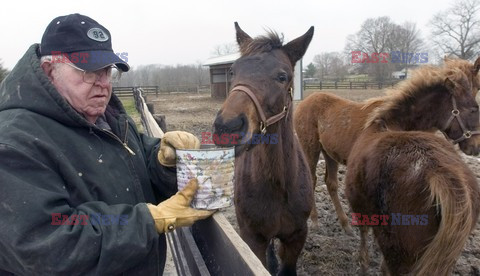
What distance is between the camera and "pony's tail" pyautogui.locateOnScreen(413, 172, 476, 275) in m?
1.99

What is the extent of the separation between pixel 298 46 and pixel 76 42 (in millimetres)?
1763

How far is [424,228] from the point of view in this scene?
2266mm

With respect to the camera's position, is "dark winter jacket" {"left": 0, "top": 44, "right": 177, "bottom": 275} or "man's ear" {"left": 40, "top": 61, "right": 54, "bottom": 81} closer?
"dark winter jacket" {"left": 0, "top": 44, "right": 177, "bottom": 275}

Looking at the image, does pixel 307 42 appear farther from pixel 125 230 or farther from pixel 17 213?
pixel 17 213

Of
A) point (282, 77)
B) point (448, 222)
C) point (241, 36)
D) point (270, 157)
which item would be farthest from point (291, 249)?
point (241, 36)

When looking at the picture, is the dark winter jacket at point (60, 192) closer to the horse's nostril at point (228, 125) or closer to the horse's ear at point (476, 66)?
the horse's nostril at point (228, 125)

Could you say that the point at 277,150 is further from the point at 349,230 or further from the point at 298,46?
the point at 349,230

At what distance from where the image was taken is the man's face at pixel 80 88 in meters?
1.49

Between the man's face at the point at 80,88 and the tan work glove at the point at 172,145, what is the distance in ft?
1.26

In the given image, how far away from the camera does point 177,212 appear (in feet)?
4.83

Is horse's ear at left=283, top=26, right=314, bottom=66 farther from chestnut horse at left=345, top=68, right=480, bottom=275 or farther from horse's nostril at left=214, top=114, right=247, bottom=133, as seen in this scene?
chestnut horse at left=345, top=68, right=480, bottom=275

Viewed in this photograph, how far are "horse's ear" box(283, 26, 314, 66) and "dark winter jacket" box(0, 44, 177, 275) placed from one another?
160cm

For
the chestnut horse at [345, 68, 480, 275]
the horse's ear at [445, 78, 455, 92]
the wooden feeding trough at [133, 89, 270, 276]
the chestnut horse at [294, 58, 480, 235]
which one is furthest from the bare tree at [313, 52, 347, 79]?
the wooden feeding trough at [133, 89, 270, 276]

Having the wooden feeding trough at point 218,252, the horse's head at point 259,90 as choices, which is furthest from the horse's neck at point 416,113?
the wooden feeding trough at point 218,252
